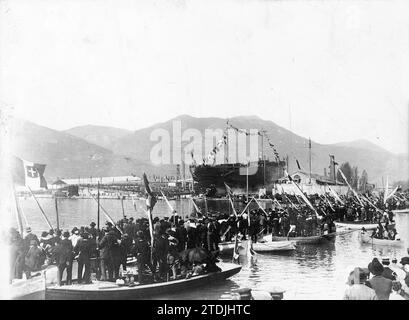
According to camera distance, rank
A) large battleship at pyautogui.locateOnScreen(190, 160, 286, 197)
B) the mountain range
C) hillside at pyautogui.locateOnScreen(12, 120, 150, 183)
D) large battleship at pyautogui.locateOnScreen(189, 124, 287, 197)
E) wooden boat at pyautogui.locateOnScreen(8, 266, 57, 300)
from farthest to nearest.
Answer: large battleship at pyautogui.locateOnScreen(190, 160, 286, 197)
large battleship at pyautogui.locateOnScreen(189, 124, 287, 197)
the mountain range
hillside at pyautogui.locateOnScreen(12, 120, 150, 183)
wooden boat at pyautogui.locateOnScreen(8, 266, 57, 300)

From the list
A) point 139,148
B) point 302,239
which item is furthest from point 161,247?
point 302,239

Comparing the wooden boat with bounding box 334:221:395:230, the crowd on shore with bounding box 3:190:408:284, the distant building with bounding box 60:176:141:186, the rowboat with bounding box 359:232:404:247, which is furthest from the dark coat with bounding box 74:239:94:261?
the wooden boat with bounding box 334:221:395:230

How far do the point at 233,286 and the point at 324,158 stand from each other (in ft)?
13.9

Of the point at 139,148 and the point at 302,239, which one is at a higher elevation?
the point at 139,148

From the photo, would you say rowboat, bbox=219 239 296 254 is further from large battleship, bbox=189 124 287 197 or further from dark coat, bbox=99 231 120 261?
dark coat, bbox=99 231 120 261

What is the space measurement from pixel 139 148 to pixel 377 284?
20.0 ft

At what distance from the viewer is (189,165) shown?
38.9 ft

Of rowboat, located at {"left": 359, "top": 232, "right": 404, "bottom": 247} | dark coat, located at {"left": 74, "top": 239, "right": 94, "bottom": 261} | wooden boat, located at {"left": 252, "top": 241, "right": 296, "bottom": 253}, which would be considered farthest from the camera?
wooden boat, located at {"left": 252, "top": 241, "right": 296, "bottom": 253}

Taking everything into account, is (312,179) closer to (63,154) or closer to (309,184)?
(309,184)

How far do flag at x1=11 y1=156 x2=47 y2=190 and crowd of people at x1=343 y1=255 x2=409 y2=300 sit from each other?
725cm

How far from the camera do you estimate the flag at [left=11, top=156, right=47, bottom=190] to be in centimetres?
981

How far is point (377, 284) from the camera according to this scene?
6523 millimetres
